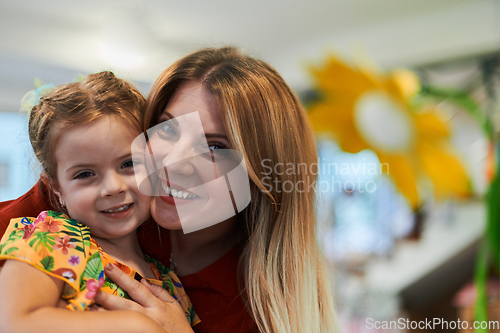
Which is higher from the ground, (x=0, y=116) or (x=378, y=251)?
(x=0, y=116)

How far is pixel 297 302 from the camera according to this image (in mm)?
1008

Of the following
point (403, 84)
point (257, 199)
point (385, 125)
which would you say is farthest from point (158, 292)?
point (403, 84)

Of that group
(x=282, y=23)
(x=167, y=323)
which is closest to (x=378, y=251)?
(x=282, y=23)

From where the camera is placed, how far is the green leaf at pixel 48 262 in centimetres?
63

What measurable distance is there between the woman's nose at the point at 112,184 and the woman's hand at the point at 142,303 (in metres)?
0.15

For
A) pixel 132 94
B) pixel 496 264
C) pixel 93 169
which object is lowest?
pixel 496 264

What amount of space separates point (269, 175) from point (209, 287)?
1.18 ft

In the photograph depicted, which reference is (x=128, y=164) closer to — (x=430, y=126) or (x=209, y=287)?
(x=209, y=287)

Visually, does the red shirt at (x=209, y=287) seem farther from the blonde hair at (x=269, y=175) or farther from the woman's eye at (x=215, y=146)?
the woman's eye at (x=215, y=146)

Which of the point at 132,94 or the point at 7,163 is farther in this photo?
the point at 7,163

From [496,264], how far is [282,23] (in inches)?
97.9

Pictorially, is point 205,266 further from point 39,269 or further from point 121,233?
point 39,269

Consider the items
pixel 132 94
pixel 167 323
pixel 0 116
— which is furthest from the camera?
pixel 0 116

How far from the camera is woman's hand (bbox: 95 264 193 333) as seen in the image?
2.28 feet
